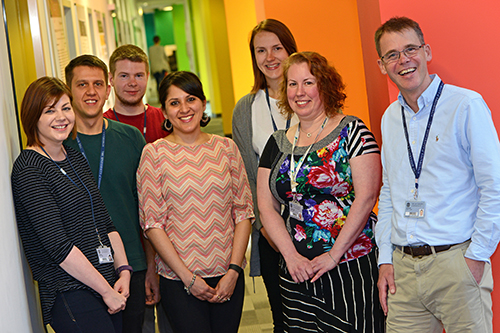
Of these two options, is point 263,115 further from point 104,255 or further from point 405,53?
point 104,255

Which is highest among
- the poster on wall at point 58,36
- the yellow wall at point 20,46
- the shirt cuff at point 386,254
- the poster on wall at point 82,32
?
the poster on wall at point 82,32

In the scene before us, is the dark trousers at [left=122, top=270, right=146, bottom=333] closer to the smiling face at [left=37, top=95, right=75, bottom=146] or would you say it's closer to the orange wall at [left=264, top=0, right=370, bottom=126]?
the smiling face at [left=37, top=95, right=75, bottom=146]

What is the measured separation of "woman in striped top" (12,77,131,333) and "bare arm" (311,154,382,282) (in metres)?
0.96

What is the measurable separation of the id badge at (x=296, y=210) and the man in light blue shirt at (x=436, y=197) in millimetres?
420

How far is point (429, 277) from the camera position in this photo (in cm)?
192

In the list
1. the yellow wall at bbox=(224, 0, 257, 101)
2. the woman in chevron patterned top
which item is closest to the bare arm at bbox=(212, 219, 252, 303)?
the woman in chevron patterned top

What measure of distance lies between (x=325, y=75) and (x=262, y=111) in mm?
705

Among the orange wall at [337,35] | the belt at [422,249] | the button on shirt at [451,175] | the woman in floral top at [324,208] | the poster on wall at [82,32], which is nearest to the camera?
the button on shirt at [451,175]

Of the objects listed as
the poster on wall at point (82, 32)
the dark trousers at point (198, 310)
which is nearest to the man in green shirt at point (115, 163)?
the dark trousers at point (198, 310)

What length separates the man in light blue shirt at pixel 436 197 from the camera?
182 centimetres

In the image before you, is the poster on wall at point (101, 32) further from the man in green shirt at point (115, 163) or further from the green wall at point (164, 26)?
the green wall at point (164, 26)

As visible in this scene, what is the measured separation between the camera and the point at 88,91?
2.64m

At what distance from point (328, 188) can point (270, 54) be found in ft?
3.49

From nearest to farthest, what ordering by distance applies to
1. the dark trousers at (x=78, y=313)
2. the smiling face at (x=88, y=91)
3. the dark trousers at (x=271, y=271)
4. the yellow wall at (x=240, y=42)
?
the dark trousers at (x=78, y=313) < the smiling face at (x=88, y=91) < the dark trousers at (x=271, y=271) < the yellow wall at (x=240, y=42)
